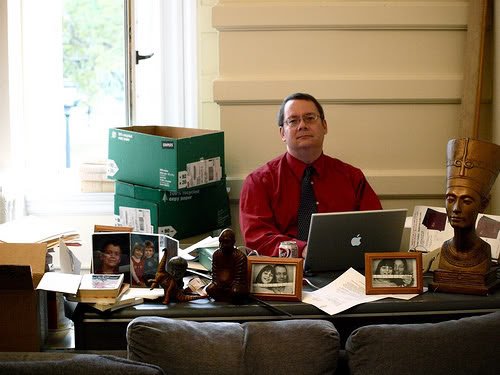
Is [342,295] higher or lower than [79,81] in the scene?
lower

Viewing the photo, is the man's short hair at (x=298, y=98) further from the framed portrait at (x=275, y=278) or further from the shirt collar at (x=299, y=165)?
the framed portrait at (x=275, y=278)

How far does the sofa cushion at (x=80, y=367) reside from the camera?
1926 mm

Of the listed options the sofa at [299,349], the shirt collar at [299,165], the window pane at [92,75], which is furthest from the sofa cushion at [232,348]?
the window pane at [92,75]

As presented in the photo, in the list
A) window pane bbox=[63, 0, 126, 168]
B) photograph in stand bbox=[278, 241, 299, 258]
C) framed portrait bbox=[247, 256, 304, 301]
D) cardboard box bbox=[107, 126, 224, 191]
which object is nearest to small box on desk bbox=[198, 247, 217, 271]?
photograph in stand bbox=[278, 241, 299, 258]

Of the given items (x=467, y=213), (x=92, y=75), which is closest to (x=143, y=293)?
(x=467, y=213)

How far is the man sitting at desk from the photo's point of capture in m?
3.39

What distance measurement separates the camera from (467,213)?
2.49 meters

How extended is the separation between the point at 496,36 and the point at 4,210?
2348 mm

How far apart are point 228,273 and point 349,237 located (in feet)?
1.66

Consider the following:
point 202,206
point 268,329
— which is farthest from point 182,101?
point 268,329

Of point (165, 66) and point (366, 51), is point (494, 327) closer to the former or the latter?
point (366, 51)

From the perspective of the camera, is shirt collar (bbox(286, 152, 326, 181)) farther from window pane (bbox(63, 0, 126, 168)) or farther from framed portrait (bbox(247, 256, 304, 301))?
window pane (bbox(63, 0, 126, 168))

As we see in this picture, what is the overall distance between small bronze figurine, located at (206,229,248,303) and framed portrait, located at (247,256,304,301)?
5 centimetres

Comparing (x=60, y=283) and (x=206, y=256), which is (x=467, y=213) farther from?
(x=60, y=283)
